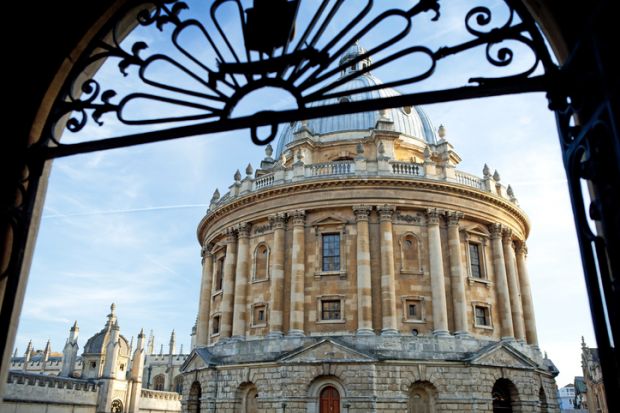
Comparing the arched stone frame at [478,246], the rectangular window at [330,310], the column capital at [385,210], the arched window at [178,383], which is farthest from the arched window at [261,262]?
the arched window at [178,383]

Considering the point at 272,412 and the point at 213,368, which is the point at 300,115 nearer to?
the point at 272,412

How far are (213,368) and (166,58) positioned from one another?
98.1 ft

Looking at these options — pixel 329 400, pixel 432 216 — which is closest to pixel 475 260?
pixel 432 216

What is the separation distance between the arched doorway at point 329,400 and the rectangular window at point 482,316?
9779 mm

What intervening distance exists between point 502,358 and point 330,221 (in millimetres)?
12468

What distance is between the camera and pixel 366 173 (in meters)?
32.3

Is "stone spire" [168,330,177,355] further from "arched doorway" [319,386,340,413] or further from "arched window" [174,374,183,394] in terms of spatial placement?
"arched doorway" [319,386,340,413]

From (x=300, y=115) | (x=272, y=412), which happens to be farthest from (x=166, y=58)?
(x=272, y=412)

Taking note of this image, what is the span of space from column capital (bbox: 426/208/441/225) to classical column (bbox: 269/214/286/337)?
8.83 m

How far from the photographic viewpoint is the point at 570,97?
3.72 metres

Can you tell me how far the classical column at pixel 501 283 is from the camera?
32219 millimetres

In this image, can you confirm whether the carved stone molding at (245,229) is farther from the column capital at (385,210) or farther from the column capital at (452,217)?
the column capital at (452,217)

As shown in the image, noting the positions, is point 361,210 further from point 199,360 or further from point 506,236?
point 199,360

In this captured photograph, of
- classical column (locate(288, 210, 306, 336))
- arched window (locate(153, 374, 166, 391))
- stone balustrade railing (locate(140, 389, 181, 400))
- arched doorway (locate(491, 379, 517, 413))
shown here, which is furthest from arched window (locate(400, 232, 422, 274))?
arched window (locate(153, 374, 166, 391))
